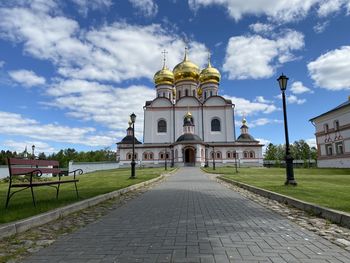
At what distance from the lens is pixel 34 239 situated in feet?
16.9

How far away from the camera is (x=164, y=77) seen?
2552 inches

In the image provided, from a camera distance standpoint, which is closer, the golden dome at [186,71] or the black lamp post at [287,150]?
the black lamp post at [287,150]

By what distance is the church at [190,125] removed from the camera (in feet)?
189

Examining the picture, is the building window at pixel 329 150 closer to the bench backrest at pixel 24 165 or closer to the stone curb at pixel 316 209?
the stone curb at pixel 316 209

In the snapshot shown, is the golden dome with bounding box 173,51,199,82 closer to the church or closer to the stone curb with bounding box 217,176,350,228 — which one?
the church

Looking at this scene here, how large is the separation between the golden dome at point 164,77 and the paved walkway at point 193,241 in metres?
58.6

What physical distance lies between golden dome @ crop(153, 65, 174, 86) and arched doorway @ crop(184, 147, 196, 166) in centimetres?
1715

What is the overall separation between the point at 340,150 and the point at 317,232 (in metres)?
40.0

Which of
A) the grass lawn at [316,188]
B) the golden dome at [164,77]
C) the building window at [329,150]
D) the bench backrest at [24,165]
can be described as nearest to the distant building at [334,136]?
the building window at [329,150]

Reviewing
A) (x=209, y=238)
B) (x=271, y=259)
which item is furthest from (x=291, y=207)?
(x=271, y=259)

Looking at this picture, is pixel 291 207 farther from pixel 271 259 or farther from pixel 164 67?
pixel 164 67

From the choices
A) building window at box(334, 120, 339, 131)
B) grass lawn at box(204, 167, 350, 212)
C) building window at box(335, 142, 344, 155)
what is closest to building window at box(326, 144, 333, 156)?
building window at box(335, 142, 344, 155)

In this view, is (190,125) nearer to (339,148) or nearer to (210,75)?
(210,75)

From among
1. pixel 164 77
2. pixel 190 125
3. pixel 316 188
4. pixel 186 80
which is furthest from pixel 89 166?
pixel 316 188
